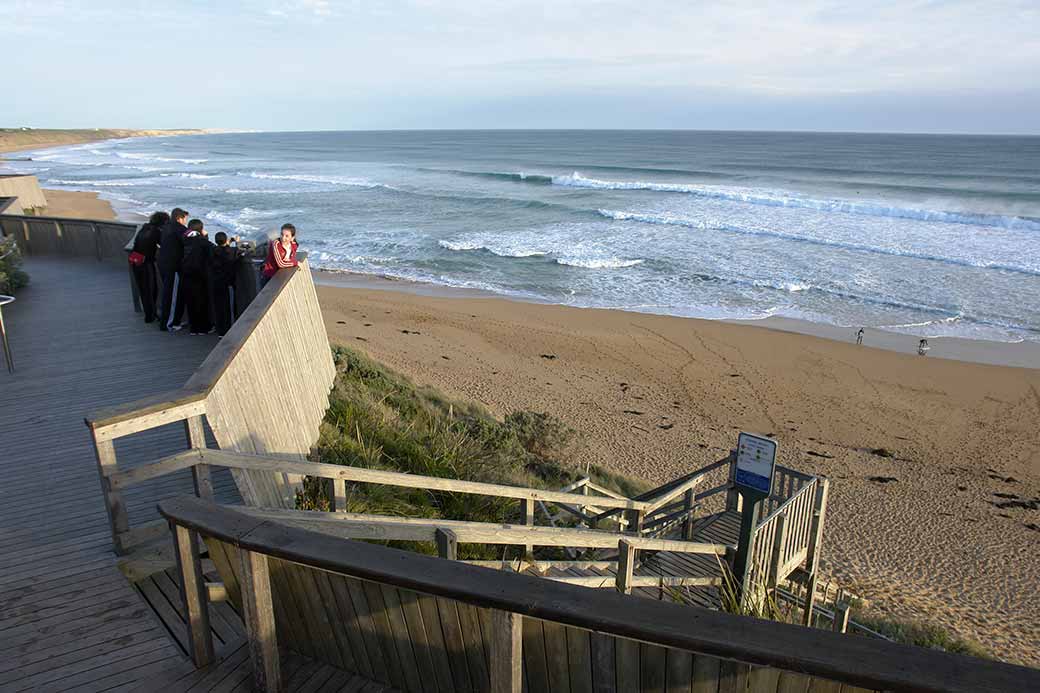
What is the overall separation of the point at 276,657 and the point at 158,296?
29.5 ft

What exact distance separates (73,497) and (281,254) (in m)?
3.29

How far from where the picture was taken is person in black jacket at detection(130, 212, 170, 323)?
34.2 feet

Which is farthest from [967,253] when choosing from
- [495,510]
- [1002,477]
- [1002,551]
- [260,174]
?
[260,174]

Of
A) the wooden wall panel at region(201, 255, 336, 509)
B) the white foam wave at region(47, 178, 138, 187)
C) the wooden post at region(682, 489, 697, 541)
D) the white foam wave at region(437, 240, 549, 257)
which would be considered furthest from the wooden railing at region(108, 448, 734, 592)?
the white foam wave at region(47, 178, 138, 187)

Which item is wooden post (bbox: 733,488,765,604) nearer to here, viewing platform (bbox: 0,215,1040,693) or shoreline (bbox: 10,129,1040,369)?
viewing platform (bbox: 0,215,1040,693)

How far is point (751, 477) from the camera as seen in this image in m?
6.49

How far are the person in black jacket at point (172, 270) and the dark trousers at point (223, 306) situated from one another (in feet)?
1.95

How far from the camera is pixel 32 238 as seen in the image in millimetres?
16453

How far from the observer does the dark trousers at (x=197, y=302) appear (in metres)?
9.66

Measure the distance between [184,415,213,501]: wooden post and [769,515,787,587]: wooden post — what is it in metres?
5.74

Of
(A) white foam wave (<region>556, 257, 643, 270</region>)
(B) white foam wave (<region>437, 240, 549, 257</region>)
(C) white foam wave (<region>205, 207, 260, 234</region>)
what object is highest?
(C) white foam wave (<region>205, 207, 260, 234</region>)

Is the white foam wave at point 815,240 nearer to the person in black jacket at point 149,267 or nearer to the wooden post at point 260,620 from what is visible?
the person in black jacket at point 149,267

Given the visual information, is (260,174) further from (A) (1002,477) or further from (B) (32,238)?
(A) (1002,477)

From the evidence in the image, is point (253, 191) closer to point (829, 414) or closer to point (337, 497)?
point (829, 414)
